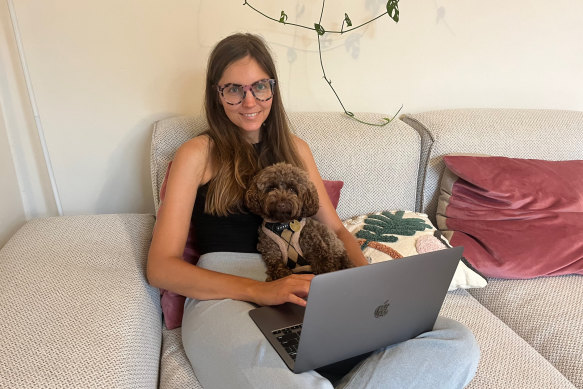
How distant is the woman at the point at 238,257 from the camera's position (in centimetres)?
105

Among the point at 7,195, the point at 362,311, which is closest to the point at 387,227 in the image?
the point at 362,311

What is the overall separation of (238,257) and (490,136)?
4.48ft

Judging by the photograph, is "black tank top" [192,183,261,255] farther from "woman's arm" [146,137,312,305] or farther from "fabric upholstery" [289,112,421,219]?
"fabric upholstery" [289,112,421,219]

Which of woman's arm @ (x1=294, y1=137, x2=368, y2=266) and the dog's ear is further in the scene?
woman's arm @ (x1=294, y1=137, x2=368, y2=266)

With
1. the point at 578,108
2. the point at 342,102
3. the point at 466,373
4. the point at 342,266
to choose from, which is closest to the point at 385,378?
the point at 466,373

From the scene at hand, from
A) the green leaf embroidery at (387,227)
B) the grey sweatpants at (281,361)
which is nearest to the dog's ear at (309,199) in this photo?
the grey sweatpants at (281,361)

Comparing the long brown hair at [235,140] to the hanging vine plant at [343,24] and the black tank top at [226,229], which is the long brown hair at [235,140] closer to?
the black tank top at [226,229]

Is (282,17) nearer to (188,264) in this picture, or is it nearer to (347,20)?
(347,20)

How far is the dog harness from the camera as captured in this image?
1.37m

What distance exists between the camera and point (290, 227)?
Answer: 1.37 m

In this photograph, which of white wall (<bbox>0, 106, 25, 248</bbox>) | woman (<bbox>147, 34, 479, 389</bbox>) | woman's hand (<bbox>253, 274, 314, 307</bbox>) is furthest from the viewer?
white wall (<bbox>0, 106, 25, 248</bbox>)

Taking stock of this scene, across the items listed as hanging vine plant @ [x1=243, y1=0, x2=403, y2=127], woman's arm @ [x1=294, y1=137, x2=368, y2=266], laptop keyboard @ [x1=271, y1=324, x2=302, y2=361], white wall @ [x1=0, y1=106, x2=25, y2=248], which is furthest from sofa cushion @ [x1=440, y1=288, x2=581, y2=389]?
white wall @ [x1=0, y1=106, x2=25, y2=248]

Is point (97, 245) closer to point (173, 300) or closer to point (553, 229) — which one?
point (173, 300)

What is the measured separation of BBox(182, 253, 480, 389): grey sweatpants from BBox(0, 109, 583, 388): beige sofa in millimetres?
120
